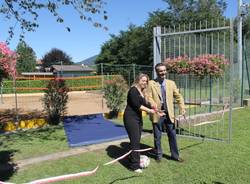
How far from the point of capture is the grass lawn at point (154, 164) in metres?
6.18

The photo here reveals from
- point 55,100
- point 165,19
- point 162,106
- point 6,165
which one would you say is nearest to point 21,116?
point 55,100

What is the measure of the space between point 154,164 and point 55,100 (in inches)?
252

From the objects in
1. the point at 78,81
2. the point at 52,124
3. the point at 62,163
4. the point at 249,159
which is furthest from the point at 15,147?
the point at 78,81

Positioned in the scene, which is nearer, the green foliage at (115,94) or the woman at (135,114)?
the woman at (135,114)

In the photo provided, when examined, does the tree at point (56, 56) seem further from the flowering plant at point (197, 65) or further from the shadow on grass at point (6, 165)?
the shadow on grass at point (6, 165)

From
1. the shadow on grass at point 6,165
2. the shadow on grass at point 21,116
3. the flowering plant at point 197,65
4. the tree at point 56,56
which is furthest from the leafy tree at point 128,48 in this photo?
the shadow on grass at point 6,165

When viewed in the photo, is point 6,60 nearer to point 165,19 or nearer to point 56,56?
point 165,19

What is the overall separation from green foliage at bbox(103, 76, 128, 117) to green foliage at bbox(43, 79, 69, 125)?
5.68 feet

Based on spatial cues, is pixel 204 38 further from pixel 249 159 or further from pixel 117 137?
pixel 249 159

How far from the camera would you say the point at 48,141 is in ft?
30.3

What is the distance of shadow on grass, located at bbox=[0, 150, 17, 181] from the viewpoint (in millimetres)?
6415

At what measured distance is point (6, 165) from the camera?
7.03m

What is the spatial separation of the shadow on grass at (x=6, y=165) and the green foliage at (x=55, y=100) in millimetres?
4288

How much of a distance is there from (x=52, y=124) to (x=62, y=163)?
530 cm
